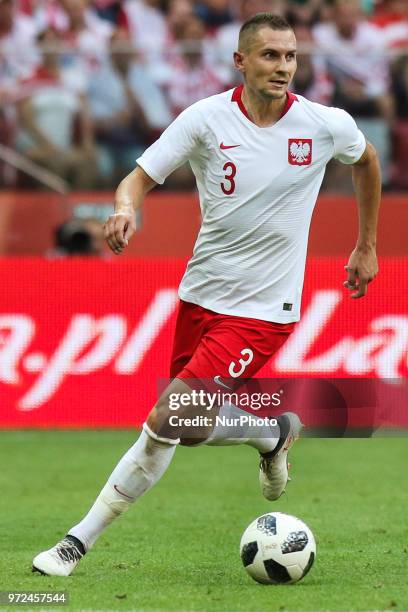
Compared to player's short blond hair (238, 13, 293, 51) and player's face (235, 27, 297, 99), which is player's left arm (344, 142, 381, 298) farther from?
player's short blond hair (238, 13, 293, 51)

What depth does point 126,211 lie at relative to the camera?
5918mm

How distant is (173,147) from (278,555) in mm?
2010

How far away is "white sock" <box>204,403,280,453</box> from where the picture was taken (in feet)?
20.7

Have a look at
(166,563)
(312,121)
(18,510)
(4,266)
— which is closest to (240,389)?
(166,563)

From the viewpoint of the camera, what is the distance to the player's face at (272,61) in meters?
6.32

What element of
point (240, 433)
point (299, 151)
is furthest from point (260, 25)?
point (240, 433)

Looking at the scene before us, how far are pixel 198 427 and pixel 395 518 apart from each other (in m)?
2.50

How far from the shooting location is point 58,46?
1410 cm

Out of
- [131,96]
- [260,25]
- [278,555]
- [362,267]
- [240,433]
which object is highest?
[131,96]

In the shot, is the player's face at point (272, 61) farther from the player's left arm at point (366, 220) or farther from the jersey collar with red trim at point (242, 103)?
the player's left arm at point (366, 220)

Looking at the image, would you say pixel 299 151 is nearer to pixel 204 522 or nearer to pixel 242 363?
pixel 242 363

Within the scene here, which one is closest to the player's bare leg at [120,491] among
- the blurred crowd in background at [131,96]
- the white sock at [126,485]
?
the white sock at [126,485]

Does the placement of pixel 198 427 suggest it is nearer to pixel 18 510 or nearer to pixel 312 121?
pixel 312 121

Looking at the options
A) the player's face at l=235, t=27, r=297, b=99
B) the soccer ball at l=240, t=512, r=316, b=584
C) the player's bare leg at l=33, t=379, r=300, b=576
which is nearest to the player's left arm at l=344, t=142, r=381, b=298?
the player's face at l=235, t=27, r=297, b=99
